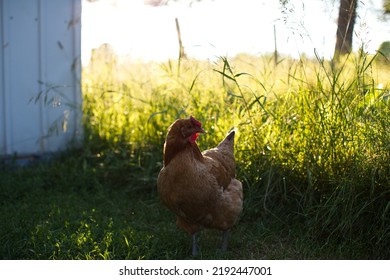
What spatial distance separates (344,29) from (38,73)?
3563 mm

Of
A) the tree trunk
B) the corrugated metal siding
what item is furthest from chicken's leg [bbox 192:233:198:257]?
the corrugated metal siding

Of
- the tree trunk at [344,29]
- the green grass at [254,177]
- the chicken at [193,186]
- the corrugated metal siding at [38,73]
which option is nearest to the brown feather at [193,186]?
the chicken at [193,186]

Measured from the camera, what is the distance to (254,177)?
4320 millimetres

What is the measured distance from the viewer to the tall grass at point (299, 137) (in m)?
3.55

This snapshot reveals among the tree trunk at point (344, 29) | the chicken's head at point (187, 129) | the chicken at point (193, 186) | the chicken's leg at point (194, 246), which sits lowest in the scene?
the chicken's leg at point (194, 246)

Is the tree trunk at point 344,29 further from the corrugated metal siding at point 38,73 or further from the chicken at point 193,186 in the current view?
the corrugated metal siding at point 38,73

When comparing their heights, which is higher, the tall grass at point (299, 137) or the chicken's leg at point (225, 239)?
the tall grass at point (299, 137)

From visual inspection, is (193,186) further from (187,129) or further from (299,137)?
(299,137)

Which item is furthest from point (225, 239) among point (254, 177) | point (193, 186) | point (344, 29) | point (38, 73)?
point (38, 73)

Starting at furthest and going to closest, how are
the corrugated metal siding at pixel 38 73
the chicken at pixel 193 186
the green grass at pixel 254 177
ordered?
the corrugated metal siding at pixel 38 73 → the green grass at pixel 254 177 → the chicken at pixel 193 186

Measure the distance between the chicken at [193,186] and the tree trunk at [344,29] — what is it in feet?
4.32

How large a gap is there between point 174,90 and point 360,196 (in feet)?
8.47

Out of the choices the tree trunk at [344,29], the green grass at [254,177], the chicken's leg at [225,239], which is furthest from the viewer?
the tree trunk at [344,29]

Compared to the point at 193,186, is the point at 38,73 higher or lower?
higher
